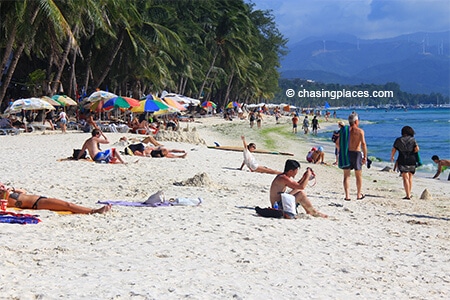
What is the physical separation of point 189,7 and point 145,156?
114ft

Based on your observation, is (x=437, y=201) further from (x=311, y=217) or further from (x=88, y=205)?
(x=88, y=205)

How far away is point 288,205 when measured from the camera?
283 inches

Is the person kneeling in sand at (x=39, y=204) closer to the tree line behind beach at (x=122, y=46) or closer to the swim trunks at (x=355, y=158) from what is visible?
the swim trunks at (x=355, y=158)

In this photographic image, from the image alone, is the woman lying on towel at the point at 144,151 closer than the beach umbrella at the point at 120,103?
Yes

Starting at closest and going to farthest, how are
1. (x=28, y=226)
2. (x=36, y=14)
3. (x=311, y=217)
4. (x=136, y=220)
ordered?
(x=28, y=226), (x=136, y=220), (x=311, y=217), (x=36, y=14)

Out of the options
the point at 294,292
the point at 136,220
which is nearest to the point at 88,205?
the point at 136,220

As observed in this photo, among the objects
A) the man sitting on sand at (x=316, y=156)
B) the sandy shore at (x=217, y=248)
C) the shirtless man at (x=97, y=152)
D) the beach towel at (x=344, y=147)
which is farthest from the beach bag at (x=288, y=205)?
the man sitting on sand at (x=316, y=156)

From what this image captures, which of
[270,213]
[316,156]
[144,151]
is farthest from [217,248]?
[316,156]

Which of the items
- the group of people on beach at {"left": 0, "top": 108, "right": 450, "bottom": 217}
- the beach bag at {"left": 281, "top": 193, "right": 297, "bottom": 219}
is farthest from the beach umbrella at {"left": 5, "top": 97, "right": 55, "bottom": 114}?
the beach bag at {"left": 281, "top": 193, "right": 297, "bottom": 219}

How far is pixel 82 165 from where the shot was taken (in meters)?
11.6

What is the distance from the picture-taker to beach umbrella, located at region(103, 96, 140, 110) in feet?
75.5

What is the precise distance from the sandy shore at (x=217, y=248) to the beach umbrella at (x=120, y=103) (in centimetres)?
1290

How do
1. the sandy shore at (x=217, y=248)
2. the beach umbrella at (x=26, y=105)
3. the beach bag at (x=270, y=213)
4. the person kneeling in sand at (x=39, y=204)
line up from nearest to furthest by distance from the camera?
the sandy shore at (x=217, y=248), the person kneeling in sand at (x=39, y=204), the beach bag at (x=270, y=213), the beach umbrella at (x=26, y=105)

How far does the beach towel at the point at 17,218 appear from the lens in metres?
6.04
